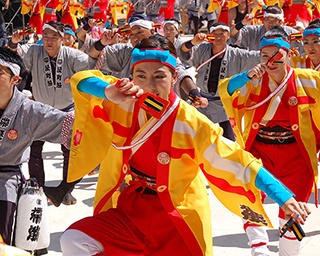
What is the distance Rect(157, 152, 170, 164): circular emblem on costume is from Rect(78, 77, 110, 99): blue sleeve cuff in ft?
1.25

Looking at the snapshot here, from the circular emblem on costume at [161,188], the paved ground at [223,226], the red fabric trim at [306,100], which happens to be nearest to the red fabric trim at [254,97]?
the red fabric trim at [306,100]

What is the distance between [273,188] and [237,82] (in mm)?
1697

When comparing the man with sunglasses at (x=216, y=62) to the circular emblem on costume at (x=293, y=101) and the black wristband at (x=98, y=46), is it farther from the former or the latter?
the circular emblem on costume at (x=293, y=101)

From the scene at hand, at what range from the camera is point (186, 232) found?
3.29m

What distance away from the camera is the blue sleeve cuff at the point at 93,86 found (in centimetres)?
330

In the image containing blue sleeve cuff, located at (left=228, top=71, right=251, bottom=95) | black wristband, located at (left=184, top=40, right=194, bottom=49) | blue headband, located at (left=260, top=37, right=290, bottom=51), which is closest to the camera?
blue sleeve cuff, located at (left=228, top=71, right=251, bottom=95)

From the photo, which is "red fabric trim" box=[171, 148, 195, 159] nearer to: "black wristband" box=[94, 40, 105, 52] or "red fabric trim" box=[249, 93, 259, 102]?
"red fabric trim" box=[249, 93, 259, 102]

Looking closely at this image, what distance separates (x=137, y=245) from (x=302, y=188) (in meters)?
1.66

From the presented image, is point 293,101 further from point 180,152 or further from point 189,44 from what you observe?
point 189,44

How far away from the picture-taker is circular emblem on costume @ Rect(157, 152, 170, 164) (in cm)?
332

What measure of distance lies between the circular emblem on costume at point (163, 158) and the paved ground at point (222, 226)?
1.86 meters

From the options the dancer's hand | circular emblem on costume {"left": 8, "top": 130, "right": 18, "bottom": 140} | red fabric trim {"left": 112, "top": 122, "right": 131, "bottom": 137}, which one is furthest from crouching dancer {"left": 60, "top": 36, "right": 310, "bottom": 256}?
circular emblem on costume {"left": 8, "top": 130, "right": 18, "bottom": 140}

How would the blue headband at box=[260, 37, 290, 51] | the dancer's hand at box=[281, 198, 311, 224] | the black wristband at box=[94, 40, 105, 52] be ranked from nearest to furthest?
the dancer's hand at box=[281, 198, 311, 224]
the blue headband at box=[260, 37, 290, 51]
the black wristband at box=[94, 40, 105, 52]

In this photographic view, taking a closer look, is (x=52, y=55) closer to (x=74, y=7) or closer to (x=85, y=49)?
(x=85, y=49)
